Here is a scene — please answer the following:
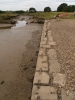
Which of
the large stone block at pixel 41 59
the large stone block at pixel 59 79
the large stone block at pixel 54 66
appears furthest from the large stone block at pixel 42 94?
the large stone block at pixel 41 59

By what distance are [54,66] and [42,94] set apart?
1412mm

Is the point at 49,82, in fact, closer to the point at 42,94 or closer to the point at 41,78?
the point at 41,78

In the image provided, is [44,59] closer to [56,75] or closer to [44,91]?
[56,75]

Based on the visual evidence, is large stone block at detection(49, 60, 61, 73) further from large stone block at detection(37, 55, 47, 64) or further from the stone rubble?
large stone block at detection(37, 55, 47, 64)

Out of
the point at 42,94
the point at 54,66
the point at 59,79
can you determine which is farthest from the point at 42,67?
the point at 42,94

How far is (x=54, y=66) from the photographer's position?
4102mm

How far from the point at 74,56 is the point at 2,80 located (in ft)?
8.67

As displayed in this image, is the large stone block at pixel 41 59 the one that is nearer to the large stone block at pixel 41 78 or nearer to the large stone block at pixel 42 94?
the large stone block at pixel 41 78

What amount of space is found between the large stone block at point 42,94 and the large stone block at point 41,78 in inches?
7.6

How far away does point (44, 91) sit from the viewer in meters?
2.91

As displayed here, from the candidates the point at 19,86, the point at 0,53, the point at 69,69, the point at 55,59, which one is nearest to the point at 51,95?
the point at 69,69

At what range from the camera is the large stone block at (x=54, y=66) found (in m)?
3.85

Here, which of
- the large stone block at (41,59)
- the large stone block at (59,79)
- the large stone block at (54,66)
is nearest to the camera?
the large stone block at (59,79)

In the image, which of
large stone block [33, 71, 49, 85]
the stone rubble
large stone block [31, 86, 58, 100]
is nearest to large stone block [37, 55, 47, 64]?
the stone rubble
